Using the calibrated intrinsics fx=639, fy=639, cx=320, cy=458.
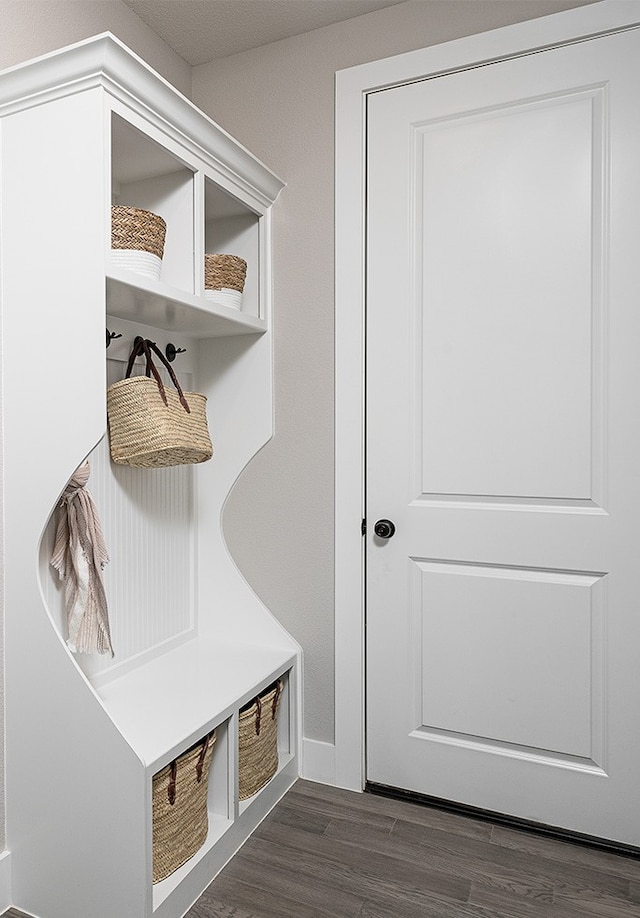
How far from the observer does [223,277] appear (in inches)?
76.1

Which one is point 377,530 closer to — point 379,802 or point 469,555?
point 469,555

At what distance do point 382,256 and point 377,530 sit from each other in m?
0.86

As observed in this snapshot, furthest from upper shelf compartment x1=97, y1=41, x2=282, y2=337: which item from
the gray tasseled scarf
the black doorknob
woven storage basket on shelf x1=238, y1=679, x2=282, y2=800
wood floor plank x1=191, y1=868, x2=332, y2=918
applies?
wood floor plank x1=191, y1=868, x2=332, y2=918

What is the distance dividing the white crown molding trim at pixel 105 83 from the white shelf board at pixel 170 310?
405 mm

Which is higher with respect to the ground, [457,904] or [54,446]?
[54,446]

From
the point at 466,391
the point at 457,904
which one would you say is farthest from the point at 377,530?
the point at 457,904

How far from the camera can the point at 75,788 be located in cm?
151

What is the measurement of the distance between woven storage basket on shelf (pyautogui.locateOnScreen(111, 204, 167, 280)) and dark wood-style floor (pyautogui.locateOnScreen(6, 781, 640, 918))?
1.56 metres

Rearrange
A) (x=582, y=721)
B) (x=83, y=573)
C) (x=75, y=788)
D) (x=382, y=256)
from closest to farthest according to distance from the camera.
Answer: (x=75, y=788) < (x=83, y=573) < (x=582, y=721) < (x=382, y=256)

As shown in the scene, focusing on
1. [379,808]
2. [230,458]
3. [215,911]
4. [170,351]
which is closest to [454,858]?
[379,808]

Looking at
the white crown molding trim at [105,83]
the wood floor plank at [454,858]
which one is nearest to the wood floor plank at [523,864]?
the wood floor plank at [454,858]

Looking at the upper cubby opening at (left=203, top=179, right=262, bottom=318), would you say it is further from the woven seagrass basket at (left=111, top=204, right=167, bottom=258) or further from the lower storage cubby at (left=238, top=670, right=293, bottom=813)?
the lower storage cubby at (left=238, top=670, right=293, bottom=813)

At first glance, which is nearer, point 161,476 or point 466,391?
point 466,391

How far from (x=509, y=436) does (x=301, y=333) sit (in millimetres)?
758
